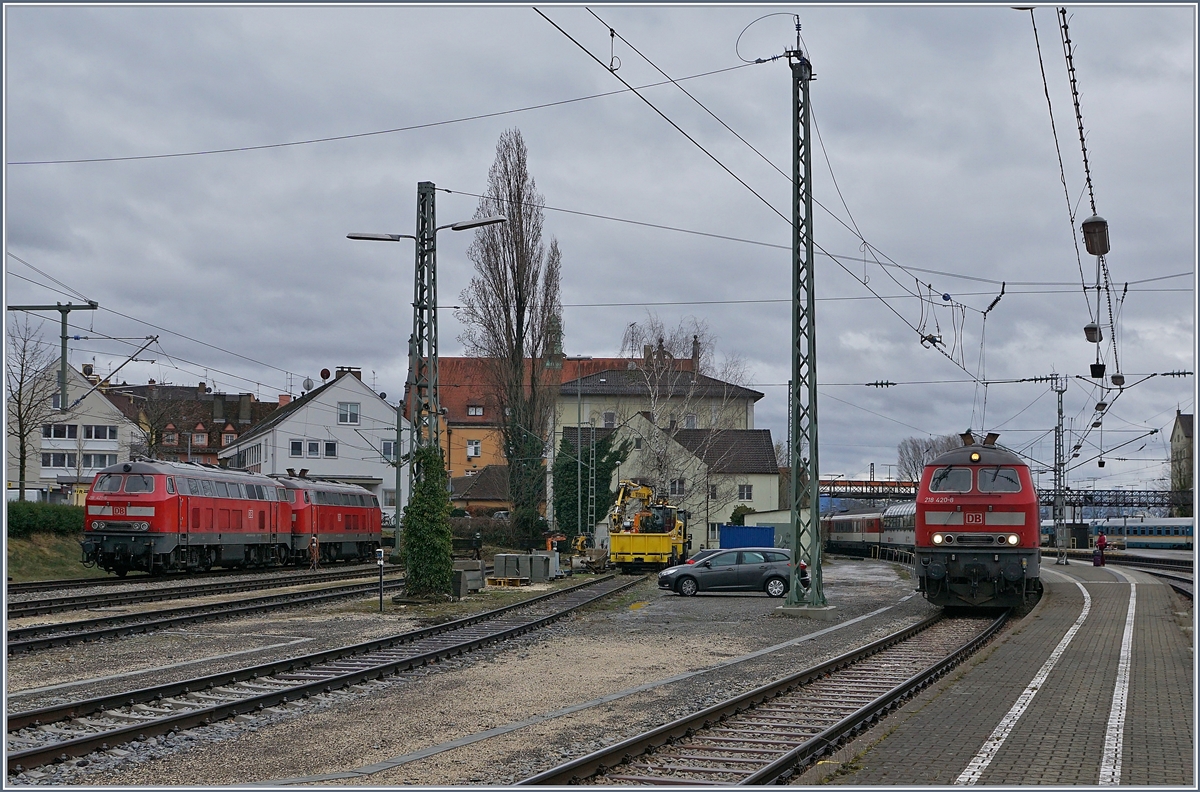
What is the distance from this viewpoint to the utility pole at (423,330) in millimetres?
23734

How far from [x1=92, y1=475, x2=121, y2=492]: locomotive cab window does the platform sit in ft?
79.1

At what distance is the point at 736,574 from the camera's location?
94.0ft

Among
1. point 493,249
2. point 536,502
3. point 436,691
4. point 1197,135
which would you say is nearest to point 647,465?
point 536,502

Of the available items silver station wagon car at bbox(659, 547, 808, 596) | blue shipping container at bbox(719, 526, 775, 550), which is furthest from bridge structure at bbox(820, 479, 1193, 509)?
silver station wagon car at bbox(659, 547, 808, 596)

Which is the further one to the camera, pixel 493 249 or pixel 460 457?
pixel 460 457

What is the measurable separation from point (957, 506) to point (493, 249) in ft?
100

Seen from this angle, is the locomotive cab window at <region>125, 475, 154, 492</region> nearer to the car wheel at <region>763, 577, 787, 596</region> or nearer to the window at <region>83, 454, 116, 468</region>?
the car wheel at <region>763, 577, 787, 596</region>

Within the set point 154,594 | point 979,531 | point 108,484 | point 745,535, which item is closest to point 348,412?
point 745,535

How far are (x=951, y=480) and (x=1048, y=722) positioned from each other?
12.8 meters

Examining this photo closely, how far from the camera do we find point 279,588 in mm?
31094

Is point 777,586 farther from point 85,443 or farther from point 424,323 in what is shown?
point 85,443

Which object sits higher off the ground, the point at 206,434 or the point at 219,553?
the point at 206,434

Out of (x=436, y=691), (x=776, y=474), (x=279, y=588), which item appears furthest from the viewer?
(x=776, y=474)

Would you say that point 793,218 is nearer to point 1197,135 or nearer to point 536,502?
point 1197,135
